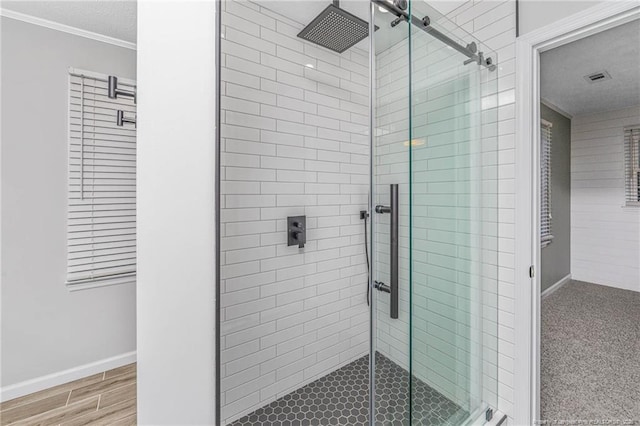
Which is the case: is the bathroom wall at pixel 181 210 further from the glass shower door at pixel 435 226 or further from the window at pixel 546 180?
the window at pixel 546 180

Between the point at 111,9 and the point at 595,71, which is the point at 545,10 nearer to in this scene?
the point at 595,71

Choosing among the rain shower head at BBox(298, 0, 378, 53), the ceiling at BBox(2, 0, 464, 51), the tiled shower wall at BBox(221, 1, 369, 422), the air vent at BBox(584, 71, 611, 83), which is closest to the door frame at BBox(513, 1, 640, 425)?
the ceiling at BBox(2, 0, 464, 51)

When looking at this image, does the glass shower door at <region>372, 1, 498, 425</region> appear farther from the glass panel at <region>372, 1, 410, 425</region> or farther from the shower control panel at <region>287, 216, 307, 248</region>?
the shower control panel at <region>287, 216, 307, 248</region>

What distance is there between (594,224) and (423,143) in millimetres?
4845

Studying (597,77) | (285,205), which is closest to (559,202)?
(597,77)

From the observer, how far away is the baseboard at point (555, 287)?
3.91m

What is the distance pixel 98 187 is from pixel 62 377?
134 cm

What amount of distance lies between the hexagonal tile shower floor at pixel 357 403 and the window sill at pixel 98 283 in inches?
53.6

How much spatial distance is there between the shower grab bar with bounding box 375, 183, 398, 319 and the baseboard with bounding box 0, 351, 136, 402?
7.23 ft

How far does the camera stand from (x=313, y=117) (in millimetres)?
2049

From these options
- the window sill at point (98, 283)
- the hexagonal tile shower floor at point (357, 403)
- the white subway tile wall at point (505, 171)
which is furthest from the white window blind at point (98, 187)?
the white subway tile wall at point (505, 171)

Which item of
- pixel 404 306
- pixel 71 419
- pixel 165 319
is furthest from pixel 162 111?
pixel 71 419

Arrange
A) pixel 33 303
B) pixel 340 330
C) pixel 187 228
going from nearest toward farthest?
pixel 187 228 → pixel 33 303 → pixel 340 330

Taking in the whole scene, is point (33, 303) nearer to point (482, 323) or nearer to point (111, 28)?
point (111, 28)
